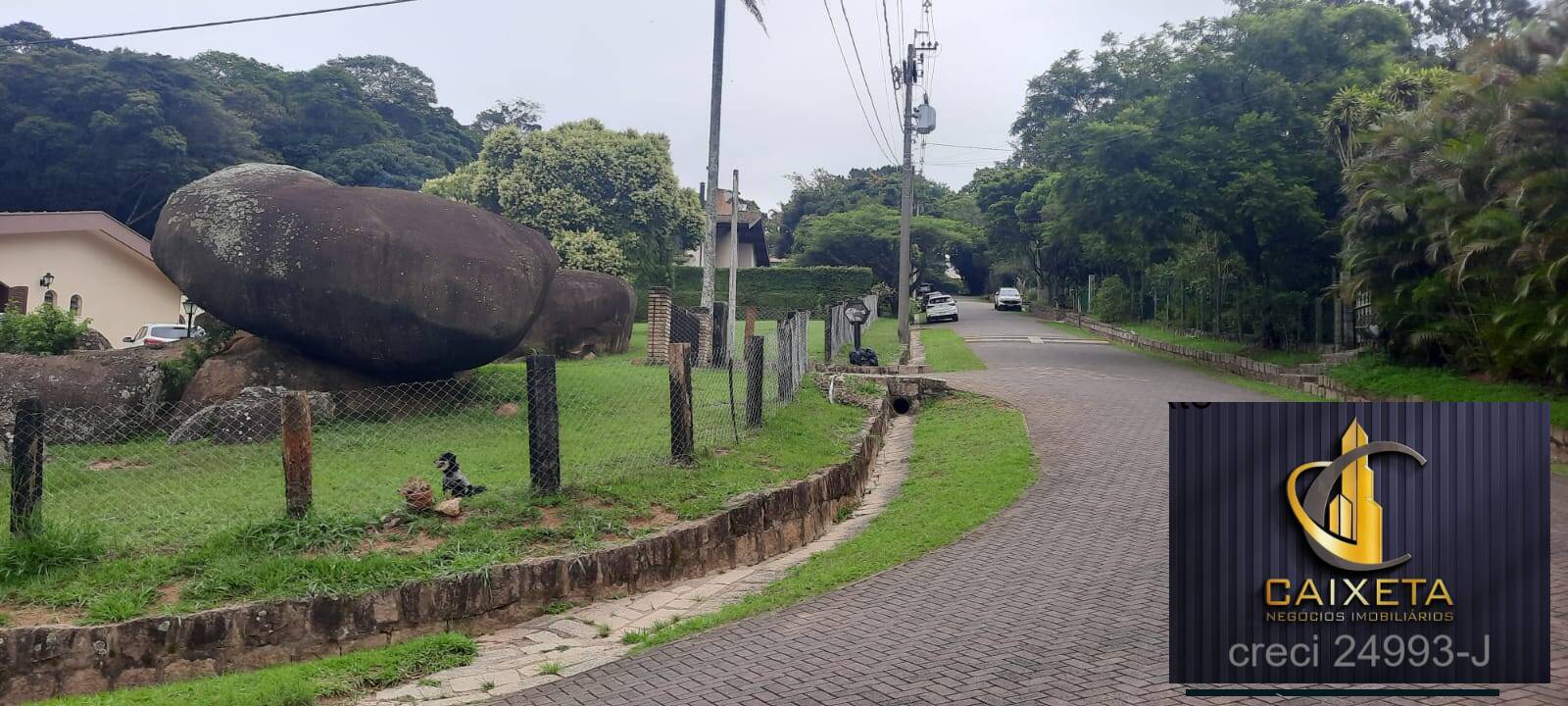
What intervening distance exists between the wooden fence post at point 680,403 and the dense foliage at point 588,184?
2097cm

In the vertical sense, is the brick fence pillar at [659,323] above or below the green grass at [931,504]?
above

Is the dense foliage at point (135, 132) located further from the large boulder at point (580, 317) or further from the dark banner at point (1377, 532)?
the dark banner at point (1377, 532)

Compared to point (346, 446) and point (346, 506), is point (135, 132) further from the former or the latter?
point (346, 506)

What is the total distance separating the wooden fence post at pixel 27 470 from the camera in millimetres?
7004

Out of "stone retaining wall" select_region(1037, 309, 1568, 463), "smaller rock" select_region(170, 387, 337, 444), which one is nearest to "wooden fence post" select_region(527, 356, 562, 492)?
"smaller rock" select_region(170, 387, 337, 444)

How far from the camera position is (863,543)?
9422 millimetres

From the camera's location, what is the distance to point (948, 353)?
27594 millimetres

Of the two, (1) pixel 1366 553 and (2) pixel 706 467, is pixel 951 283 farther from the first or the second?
(1) pixel 1366 553

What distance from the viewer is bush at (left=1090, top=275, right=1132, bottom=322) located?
135 feet

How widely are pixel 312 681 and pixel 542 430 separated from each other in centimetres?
318


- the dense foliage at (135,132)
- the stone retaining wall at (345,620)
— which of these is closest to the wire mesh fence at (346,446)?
the stone retaining wall at (345,620)

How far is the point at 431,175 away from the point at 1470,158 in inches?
1606

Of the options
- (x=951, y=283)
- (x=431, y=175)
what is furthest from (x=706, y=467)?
(x=951, y=283)

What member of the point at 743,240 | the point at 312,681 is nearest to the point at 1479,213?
the point at 312,681
